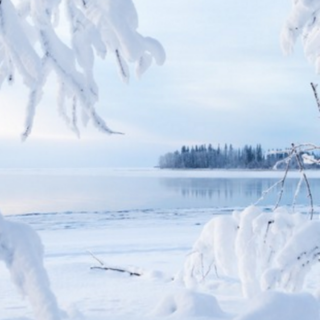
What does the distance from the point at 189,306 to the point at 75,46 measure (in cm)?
275

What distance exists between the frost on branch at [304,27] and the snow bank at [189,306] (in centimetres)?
194

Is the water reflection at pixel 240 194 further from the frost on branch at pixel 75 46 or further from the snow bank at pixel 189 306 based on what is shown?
the frost on branch at pixel 75 46

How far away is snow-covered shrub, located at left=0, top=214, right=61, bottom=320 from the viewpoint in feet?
5.38

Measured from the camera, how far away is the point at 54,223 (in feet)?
62.1

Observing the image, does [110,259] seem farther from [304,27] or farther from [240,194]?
[240,194]

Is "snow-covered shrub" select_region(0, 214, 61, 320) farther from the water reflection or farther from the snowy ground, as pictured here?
the water reflection

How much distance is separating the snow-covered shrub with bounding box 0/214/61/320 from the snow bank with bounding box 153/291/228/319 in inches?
94.2

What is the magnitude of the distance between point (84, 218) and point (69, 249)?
9.31m

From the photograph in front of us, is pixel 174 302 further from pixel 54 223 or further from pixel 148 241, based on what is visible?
pixel 54 223

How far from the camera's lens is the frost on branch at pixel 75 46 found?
158cm

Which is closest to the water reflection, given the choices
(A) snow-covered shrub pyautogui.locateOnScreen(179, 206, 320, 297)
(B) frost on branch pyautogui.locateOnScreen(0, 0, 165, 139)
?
(A) snow-covered shrub pyautogui.locateOnScreen(179, 206, 320, 297)

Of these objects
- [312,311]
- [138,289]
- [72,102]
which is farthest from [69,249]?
[72,102]

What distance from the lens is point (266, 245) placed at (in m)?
4.00

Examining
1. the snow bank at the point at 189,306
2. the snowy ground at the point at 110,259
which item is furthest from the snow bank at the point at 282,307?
the snowy ground at the point at 110,259
